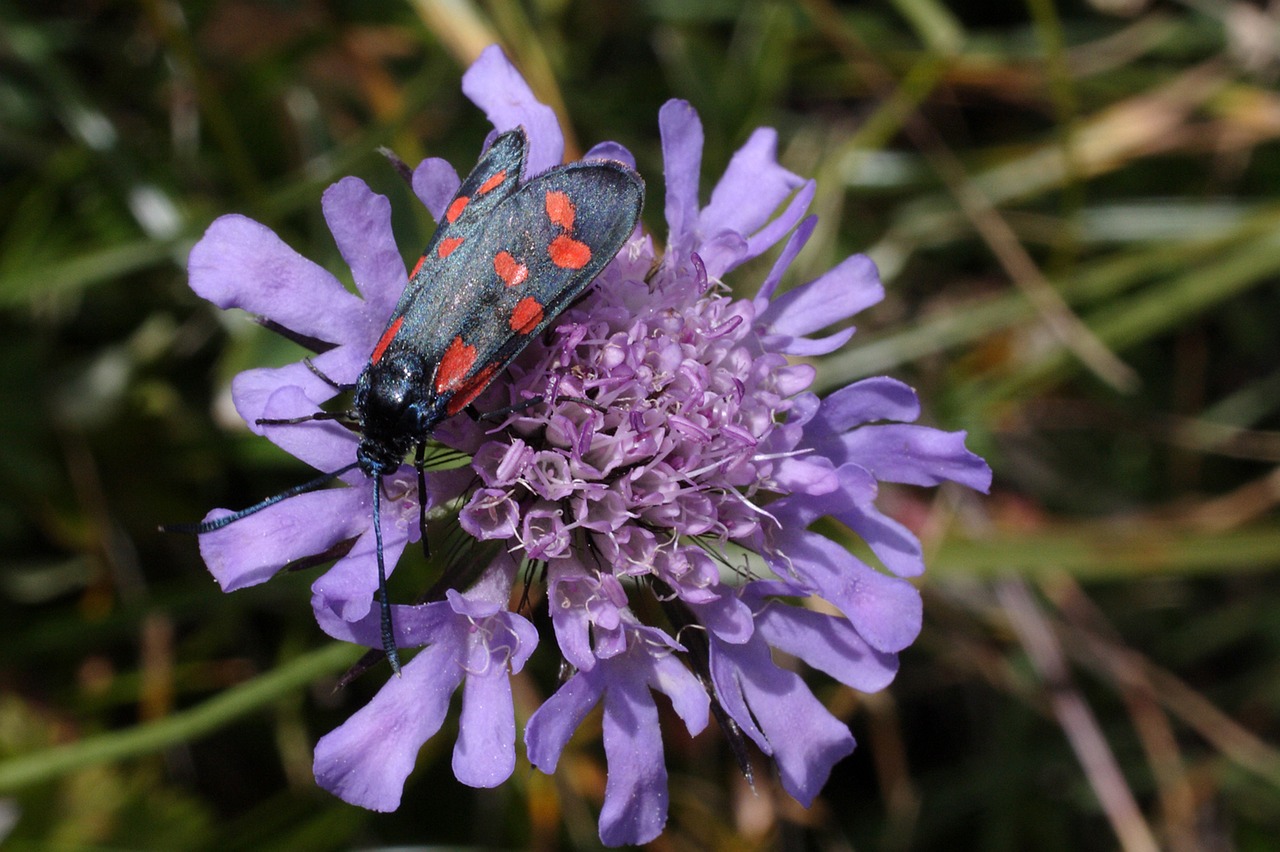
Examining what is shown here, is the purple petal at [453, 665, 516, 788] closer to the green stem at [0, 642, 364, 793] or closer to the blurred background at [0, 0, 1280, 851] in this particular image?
the green stem at [0, 642, 364, 793]

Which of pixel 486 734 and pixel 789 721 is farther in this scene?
pixel 789 721

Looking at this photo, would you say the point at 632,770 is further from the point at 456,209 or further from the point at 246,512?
the point at 456,209

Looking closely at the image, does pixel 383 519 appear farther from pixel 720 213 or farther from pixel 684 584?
pixel 720 213

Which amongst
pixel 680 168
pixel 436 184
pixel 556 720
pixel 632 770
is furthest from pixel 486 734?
pixel 680 168

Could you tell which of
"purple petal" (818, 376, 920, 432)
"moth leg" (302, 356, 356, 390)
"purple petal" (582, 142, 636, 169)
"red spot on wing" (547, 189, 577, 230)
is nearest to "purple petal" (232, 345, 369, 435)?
"moth leg" (302, 356, 356, 390)

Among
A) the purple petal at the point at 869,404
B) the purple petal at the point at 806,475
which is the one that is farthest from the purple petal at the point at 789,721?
the purple petal at the point at 869,404

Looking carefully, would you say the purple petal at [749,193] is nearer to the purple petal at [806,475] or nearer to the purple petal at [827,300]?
the purple petal at [827,300]
